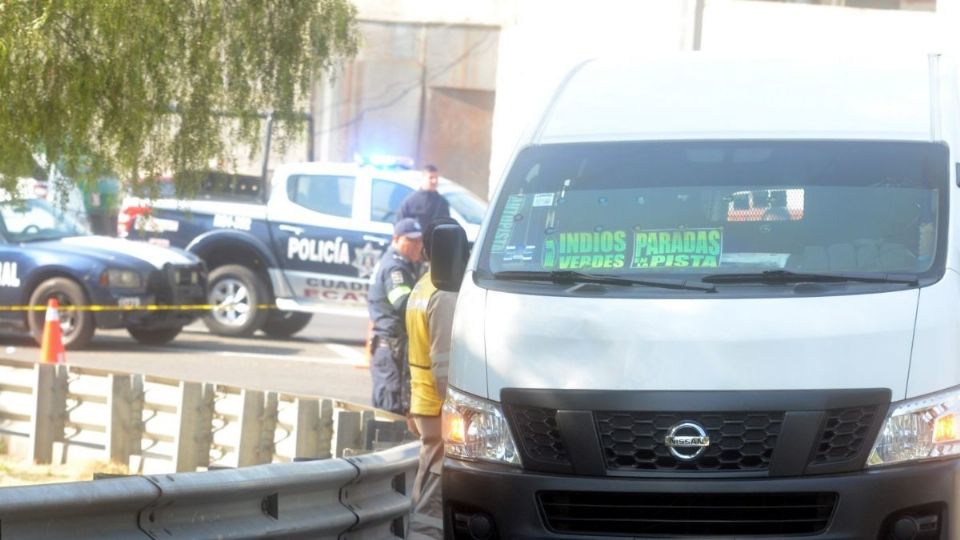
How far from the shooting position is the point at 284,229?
1922cm

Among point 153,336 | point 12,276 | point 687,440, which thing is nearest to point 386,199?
point 153,336

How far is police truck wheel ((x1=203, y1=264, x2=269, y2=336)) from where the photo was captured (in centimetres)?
1930

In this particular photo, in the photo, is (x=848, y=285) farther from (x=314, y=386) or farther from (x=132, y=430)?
(x=314, y=386)

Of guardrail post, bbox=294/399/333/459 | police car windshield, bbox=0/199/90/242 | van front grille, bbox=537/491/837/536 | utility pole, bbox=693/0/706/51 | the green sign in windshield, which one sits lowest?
guardrail post, bbox=294/399/333/459

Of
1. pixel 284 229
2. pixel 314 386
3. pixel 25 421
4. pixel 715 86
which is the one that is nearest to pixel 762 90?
pixel 715 86

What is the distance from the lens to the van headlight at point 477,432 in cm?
629

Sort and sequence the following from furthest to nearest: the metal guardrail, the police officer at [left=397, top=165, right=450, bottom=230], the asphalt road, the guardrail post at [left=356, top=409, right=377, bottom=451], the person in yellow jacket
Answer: the police officer at [left=397, top=165, right=450, bottom=230] → the asphalt road → the guardrail post at [left=356, top=409, right=377, bottom=451] → the person in yellow jacket → the metal guardrail

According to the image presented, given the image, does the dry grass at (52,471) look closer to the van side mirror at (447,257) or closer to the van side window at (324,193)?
the van side mirror at (447,257)

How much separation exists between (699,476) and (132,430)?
6.35m

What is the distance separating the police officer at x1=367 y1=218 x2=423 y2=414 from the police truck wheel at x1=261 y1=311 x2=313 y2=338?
24.4 feet

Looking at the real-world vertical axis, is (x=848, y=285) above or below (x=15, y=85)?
below

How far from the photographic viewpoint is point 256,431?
1093 cm

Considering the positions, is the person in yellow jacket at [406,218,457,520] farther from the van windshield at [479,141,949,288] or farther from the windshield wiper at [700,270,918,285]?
the windshield wiper at [700,270,918,285]

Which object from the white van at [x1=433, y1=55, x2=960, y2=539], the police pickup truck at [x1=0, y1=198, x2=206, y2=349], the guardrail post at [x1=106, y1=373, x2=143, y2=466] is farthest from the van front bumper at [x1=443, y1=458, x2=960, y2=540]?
the police pickup truck at [x1=0, y1=198, x2=206, y2=349]
